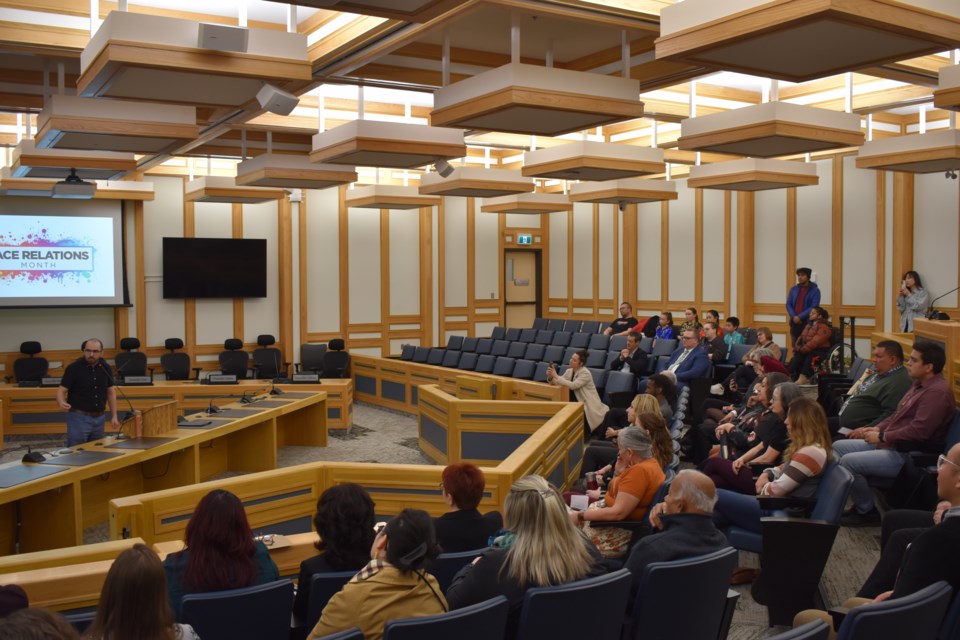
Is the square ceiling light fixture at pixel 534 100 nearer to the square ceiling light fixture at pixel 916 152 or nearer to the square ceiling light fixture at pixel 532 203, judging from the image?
the square ceiling light fixture at pixel 916 152

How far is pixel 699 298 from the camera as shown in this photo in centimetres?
1519

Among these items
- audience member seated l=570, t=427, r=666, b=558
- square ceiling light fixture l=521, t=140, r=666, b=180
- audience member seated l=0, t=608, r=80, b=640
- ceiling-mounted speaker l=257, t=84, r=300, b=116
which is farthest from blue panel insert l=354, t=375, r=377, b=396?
audience member seated l=0, t=608, r=80, b=640

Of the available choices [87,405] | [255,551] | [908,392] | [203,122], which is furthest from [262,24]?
[908,392]

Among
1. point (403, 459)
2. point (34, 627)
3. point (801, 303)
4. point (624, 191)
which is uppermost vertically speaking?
point (624, 191)

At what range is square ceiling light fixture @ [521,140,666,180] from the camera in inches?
332

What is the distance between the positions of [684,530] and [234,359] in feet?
37.9

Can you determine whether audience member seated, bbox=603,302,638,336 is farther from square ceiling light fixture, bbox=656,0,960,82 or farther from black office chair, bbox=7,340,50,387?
square ceiling light fixture, bbox=656,0,960,82

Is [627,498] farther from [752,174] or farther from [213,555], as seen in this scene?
[752,174]

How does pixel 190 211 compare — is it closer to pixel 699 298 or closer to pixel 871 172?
pixel 699 298

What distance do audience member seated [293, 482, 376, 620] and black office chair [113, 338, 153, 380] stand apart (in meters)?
10.9

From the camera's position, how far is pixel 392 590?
2.62 m

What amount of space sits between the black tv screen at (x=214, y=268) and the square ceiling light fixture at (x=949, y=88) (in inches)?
439

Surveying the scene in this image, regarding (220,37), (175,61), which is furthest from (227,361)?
(220,37)

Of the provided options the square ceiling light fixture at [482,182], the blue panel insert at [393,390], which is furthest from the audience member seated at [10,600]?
the blue panel insert at [393,390]
